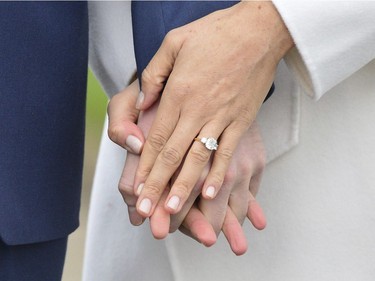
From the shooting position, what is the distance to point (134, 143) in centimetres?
120

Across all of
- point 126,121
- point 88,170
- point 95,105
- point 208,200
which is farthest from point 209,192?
point 95,105

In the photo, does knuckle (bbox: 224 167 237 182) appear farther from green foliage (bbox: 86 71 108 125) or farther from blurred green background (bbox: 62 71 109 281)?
green foliage (bbox: 86 71 108 125)

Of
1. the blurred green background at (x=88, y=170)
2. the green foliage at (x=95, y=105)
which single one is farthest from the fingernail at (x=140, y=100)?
the green foliage at (x=95, y=105)

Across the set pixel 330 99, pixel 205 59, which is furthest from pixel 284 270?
pixel 205 59

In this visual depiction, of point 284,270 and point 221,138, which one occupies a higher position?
point 221,138

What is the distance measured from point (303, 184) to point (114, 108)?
0.95 ft

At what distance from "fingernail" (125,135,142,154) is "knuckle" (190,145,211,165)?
76mm

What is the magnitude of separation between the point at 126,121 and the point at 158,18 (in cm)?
14

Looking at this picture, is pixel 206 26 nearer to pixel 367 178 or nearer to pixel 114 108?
pixel 114 108

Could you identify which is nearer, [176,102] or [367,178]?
[176,102]

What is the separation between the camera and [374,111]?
1.27m

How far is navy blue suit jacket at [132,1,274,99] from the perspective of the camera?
1.22 m

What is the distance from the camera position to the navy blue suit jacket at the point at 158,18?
122 centimetres

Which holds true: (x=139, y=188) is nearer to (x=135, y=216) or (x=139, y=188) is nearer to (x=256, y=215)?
(x=135, y=216)
